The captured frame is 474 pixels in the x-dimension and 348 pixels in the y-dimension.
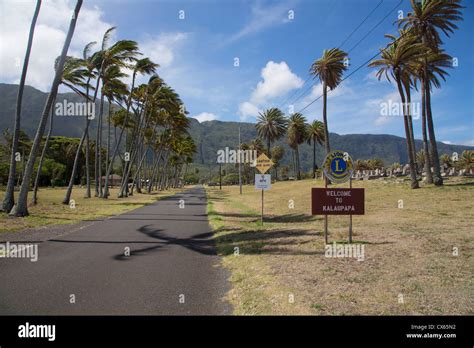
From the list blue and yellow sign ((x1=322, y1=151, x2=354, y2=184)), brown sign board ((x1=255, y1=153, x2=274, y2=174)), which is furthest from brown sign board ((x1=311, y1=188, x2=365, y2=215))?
brown sign board ((x1=255, y1=153, x2=274, y2=174))

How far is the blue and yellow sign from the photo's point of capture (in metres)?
10.0

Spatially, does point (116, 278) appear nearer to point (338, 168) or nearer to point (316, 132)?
point (338, 168)

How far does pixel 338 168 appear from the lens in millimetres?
10047

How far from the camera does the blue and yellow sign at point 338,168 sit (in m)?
10.0

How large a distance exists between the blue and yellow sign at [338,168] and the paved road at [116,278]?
13.8 ft

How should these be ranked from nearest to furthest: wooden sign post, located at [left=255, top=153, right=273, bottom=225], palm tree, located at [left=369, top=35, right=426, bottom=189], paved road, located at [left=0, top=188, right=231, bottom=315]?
1. paved road, located at [left=0, top=188, right=231, bottom=315]
2. wooden sign post, located at [left=255, top=153, right=273, bottom=225]
3. palm tree, located at [left=369, top=35, right=426, bottom=189]

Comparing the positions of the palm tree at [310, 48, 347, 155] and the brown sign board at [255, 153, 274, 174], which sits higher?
the palm tree at [310, 48, 347, 155]

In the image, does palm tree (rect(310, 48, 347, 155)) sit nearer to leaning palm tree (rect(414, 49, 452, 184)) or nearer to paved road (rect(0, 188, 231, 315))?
leaning palm tree (rect(414, 49, 452, 184))

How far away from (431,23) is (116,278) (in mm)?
31659

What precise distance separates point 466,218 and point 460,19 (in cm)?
2080

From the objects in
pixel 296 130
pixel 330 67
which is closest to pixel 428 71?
pixel 330 67

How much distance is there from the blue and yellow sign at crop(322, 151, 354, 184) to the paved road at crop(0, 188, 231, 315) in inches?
166
